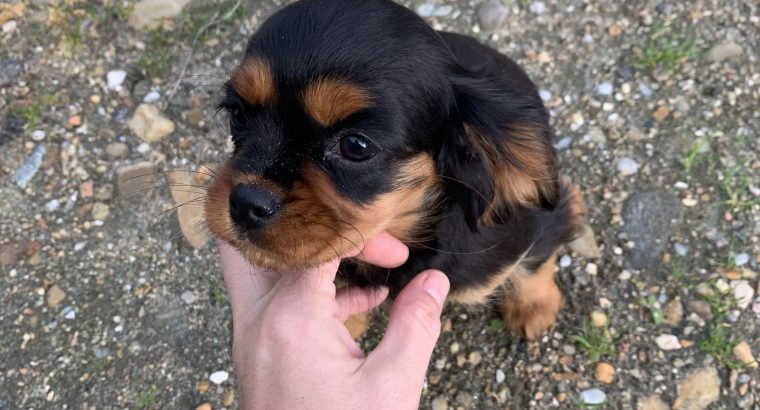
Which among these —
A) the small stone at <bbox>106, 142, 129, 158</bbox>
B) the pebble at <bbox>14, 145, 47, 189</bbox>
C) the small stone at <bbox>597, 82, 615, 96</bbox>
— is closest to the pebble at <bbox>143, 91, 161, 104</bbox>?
the small stone at <bbox>106, 142, 129, 158</bbox>

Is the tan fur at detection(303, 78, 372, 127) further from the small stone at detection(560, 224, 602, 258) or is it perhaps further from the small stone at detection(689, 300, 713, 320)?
the small stone at detection(689, 300, 713, 320)

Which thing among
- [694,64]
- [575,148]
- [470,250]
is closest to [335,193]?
[470,250]

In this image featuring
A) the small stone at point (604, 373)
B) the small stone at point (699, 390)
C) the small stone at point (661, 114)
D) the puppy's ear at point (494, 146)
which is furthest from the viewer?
the small stone at point (661, 114)

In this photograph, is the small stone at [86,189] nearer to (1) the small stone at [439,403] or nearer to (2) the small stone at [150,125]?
(2) the small stone at [150,125]

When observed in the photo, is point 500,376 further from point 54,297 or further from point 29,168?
point 29,168

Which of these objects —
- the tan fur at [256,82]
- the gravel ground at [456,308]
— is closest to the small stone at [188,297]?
the gravel ground at [456,308]

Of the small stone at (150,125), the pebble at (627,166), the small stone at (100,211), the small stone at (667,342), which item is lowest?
the small stone at (100,211)

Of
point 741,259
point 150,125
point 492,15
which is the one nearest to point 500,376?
point 741,259
